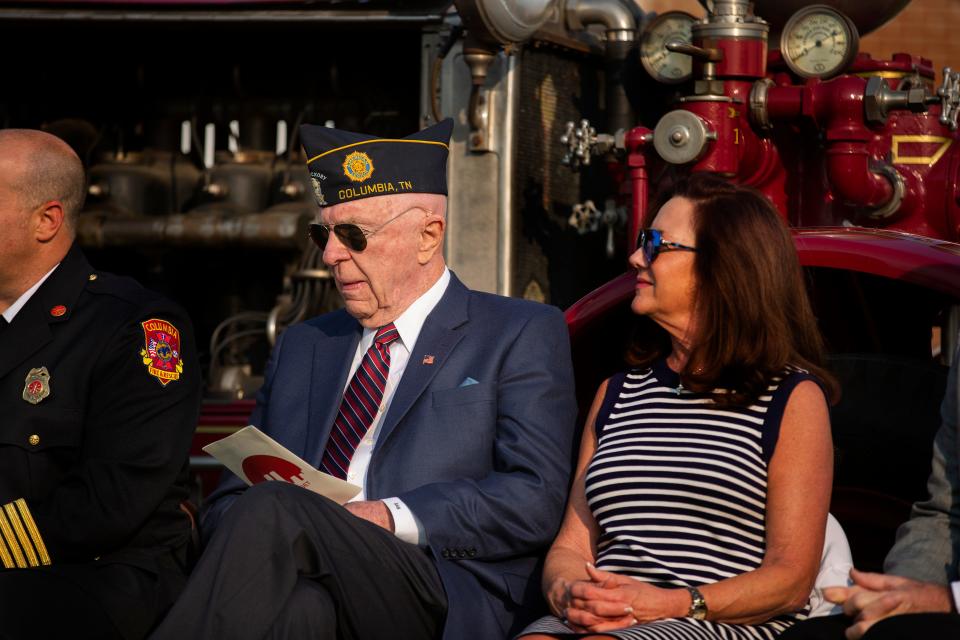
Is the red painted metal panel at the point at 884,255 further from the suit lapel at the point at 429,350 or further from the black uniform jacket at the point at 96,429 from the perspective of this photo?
the black uniform jacket at the point at 96,429

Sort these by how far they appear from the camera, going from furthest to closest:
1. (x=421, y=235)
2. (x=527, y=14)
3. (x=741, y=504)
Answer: (x=527, y=14), (x=421, y=235), (x=741, y=504)

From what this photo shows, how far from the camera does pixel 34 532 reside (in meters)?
2.72

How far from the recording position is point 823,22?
4.36 m

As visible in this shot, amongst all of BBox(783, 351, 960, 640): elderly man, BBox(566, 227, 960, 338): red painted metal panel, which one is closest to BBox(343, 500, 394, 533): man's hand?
BBox(783, 351, 960, 640): elderly man

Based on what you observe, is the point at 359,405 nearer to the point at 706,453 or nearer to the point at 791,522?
the point at 706,453

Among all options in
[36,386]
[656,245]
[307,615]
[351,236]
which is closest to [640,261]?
[656,245]

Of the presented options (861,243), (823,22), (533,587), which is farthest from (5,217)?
(823,22)

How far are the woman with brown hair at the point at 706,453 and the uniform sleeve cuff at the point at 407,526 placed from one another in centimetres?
25

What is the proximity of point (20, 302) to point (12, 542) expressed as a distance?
520mm

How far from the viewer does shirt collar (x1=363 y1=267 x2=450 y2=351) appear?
301cm

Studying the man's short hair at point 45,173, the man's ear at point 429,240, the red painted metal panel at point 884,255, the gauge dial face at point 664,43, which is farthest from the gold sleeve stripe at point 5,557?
the gauge dial face at point 664,43

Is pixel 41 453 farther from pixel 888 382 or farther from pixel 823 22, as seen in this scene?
pixel 823 22

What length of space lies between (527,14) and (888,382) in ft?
6.41

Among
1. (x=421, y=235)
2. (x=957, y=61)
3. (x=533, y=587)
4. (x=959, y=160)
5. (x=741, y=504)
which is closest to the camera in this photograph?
(x=741, y=504)
